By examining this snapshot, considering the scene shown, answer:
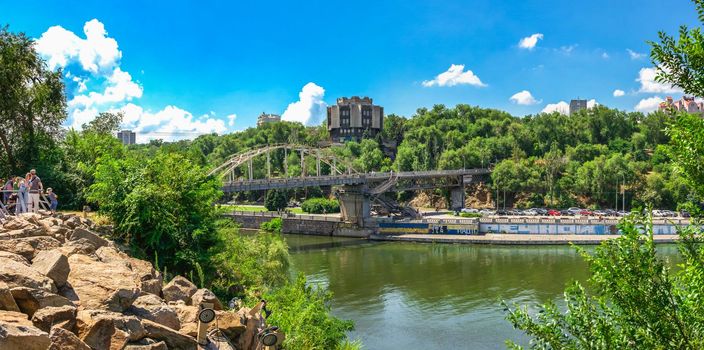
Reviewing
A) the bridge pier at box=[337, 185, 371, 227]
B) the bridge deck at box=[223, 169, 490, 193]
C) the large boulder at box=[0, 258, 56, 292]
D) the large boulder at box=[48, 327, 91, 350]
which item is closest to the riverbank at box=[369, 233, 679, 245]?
the bridge pier at box=[337, 185, 371, 227]

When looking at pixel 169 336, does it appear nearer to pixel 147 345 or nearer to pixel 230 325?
pixel 147 345

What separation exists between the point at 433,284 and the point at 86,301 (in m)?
30.2

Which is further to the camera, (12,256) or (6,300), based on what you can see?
(12,256)

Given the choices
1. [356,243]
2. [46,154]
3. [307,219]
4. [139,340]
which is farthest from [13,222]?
[307,219]

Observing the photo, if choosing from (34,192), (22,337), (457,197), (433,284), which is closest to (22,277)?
(22,337)

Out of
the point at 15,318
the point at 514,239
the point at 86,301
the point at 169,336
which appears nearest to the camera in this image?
the point at 15,318

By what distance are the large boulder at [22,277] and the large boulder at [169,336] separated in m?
1.51

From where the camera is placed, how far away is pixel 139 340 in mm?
7988

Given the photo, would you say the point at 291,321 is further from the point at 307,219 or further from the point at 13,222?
the point at 307,219

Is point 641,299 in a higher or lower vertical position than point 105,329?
higher

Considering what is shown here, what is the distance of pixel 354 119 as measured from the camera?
134500 millimetres

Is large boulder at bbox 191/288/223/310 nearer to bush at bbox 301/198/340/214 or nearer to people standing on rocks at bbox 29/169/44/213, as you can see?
people standing on rocks at bbox 29/169/44/213

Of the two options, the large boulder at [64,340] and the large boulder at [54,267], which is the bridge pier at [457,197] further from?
the large boulder at [64,340]

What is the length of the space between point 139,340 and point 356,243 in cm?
5118
